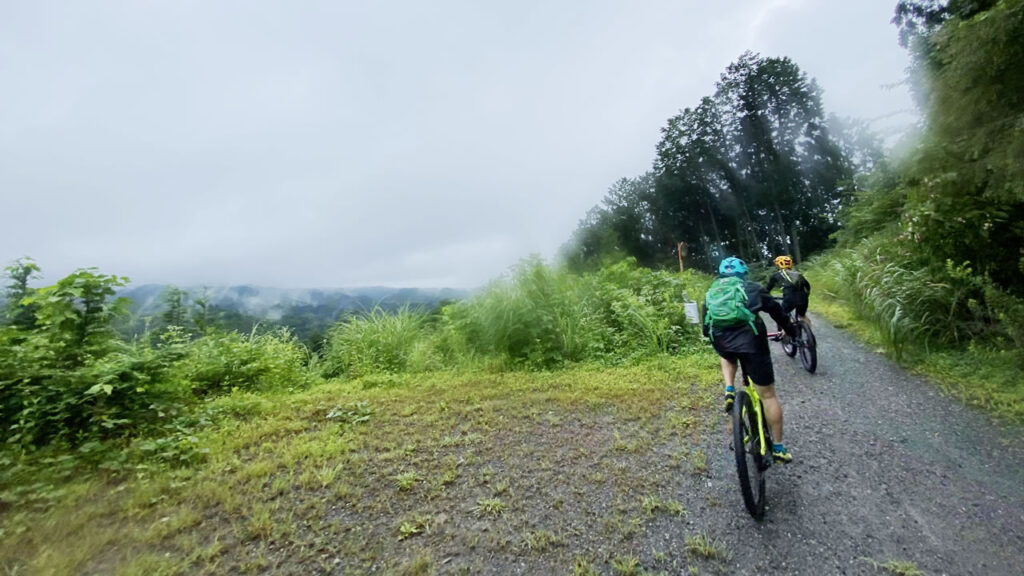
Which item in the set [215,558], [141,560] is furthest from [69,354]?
[215,558]

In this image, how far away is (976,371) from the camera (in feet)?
14.7

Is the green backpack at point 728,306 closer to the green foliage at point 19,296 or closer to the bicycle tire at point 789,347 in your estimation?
the bicycle tire at point 789,347

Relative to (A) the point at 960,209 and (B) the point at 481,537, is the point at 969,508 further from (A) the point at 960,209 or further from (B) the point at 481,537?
(A) the point at 960,209

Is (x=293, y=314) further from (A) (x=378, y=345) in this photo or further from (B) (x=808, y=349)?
(B) (x=808, y=349)

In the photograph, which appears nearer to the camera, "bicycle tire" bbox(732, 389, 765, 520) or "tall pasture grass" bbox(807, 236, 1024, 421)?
"bicycle tire" bbox(732, 389, 765, 520)

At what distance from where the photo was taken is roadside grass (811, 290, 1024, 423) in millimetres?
3838

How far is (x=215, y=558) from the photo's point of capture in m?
2.25

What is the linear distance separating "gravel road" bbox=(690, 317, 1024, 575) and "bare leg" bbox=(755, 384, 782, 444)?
1.26 feet

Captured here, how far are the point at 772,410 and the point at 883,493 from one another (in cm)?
86

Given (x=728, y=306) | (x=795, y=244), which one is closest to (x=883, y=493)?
(x=728, y=306)

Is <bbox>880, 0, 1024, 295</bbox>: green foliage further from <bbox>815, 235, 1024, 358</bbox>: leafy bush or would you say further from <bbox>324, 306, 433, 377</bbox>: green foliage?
<bbox>324, 306, 433, 377</bbox>: green foliage

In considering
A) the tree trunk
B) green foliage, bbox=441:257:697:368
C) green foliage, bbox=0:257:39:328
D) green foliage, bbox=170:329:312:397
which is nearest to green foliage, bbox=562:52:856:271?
the tree trunk

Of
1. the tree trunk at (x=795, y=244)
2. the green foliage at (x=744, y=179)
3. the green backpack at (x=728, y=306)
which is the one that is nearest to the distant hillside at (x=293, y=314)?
the green backpack at (x=728, y=306)

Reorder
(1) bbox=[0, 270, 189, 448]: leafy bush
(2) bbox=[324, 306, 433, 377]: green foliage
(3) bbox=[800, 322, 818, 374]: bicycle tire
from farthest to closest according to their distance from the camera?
1. (2) bbox=[324, 306, 433, 377]: green foliage
2. (3) bbox=[800, 322, 818, 374]: bicycle tire
3. (1) bbox=[0, 270, 189, 448]: leafy bush
